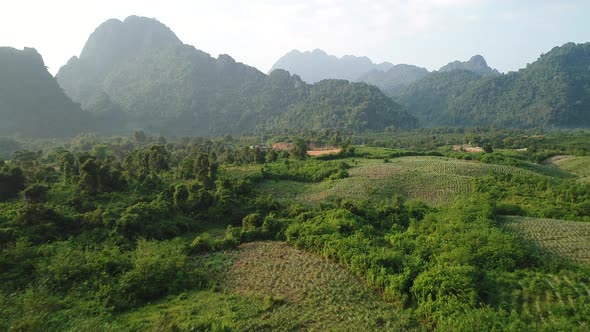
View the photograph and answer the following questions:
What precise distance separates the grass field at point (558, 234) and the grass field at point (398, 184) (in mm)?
7738

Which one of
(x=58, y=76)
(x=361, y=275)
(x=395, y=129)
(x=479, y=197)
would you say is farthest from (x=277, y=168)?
(x=58, y=76)

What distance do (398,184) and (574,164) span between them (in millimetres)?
28590

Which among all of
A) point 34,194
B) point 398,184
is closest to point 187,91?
point 34,194

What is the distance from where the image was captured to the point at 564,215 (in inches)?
920

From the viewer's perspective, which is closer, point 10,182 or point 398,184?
point 10,182

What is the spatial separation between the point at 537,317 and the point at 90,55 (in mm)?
195429

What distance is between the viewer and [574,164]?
1800 inches

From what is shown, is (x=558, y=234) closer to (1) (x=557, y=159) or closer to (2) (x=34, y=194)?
(2) (x=34, y=194)

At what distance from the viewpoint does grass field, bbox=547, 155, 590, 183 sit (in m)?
42.5

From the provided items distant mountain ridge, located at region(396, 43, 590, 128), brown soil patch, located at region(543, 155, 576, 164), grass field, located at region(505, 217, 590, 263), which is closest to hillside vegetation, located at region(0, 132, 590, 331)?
grass field, located at region(505, 217, 590, 263)

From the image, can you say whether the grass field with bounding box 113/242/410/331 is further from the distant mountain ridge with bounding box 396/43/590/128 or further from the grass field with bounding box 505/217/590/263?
the distant mountain ridge with bounding box 396/43/590/128

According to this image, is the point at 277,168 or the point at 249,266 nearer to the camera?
the point at 249,266

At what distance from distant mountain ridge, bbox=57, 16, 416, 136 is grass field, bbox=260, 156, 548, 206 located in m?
78.1

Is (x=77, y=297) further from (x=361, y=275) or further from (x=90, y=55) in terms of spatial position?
(x=90, y=55)
